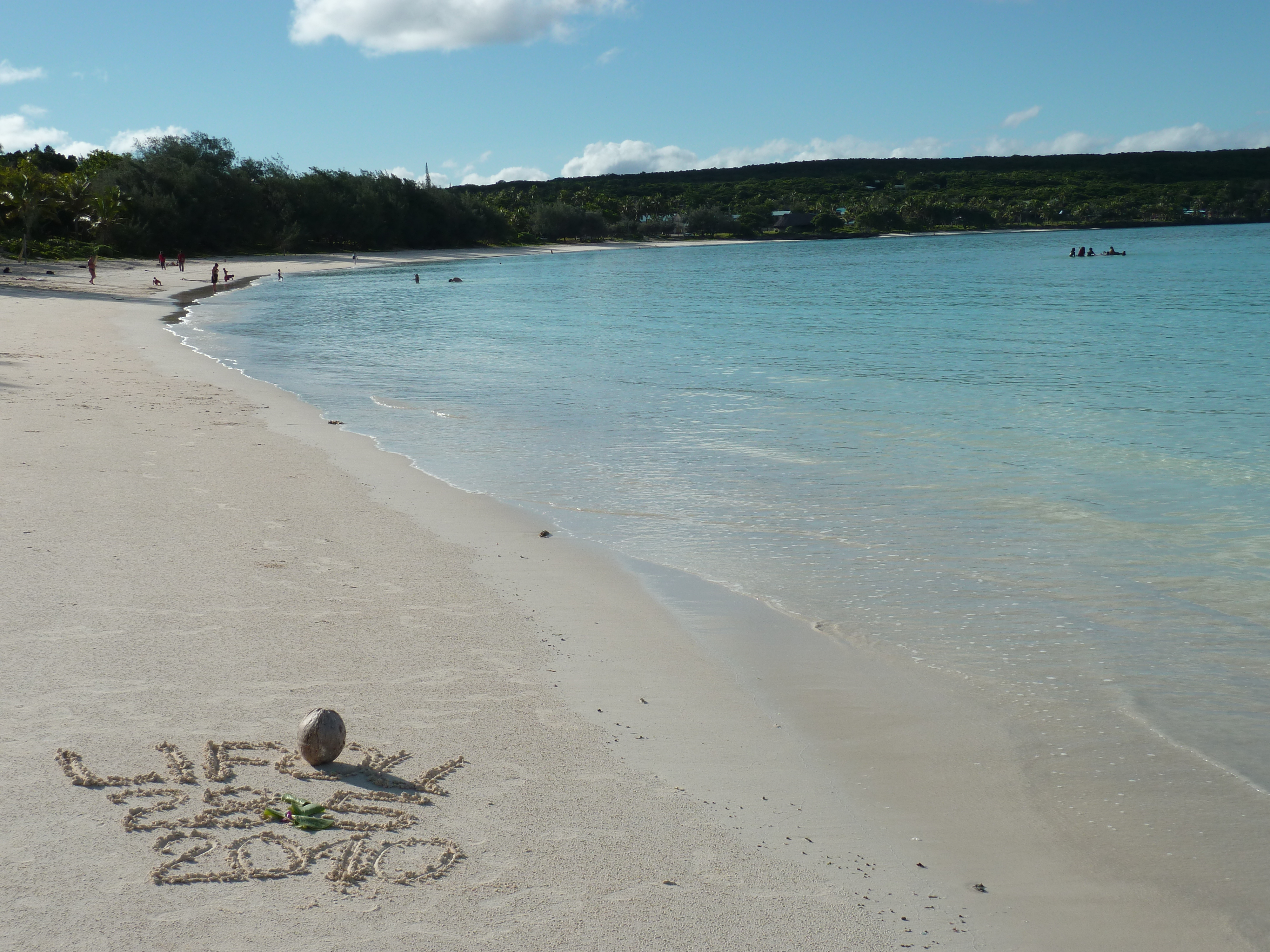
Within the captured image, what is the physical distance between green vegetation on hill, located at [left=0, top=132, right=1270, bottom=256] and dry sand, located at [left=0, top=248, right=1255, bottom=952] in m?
53.8

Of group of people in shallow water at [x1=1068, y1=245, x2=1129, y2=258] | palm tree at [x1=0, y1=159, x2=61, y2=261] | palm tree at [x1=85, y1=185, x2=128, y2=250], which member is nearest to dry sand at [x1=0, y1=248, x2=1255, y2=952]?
palm tree at [x1=0, y1=159, x2=61, y2=261]

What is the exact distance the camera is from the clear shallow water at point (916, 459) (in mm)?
6020

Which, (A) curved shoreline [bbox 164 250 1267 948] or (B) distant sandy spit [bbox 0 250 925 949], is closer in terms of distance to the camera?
(B) distant sandy spit [bbox 0 250 925 949]

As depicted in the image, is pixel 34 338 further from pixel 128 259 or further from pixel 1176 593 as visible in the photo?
pixel 128 259

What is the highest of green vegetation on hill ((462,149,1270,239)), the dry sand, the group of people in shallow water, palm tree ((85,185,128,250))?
green vegetation on hill ((462,149,1270,239))

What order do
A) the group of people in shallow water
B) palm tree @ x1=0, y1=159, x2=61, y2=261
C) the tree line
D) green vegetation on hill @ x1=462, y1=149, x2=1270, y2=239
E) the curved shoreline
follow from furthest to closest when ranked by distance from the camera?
green vegetation on hill @ x1=462, y1=149, x2=1270, y2=239 → the group of people in shallow water → the tree line → palm tree @ x1=0, y1=159, x2=61, y2=261 → the curved shoreline

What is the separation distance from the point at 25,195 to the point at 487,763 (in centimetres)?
5650

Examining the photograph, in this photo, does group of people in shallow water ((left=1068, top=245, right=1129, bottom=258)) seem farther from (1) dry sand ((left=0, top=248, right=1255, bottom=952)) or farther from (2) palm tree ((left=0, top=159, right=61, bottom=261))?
(1) dry sand ((left=0, top=248, right=1255, bottom=952))

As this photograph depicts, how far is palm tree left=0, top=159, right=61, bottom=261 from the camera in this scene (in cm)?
5025

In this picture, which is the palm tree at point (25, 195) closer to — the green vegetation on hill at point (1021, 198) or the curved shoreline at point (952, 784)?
the curved shoreline at point (952, 784)

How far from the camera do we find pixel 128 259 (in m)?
67.0

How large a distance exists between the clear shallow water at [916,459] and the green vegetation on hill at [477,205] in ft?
130

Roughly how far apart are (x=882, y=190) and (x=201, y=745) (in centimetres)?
20963

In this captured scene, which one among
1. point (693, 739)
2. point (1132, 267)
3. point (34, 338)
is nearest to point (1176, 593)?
point (693, 739)
